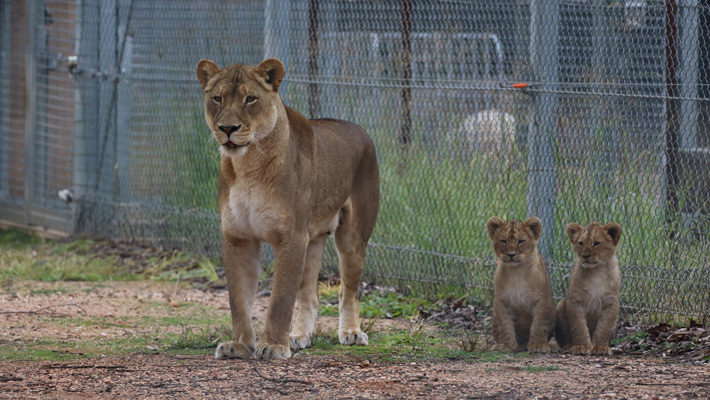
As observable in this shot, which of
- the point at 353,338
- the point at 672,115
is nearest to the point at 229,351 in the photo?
the point at 353,338

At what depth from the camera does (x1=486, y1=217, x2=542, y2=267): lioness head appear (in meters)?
5.82

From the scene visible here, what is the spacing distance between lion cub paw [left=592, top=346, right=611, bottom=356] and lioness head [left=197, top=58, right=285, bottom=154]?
2.18 metres

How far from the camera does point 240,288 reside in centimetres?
549

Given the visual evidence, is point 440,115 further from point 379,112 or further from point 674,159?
point 674,159

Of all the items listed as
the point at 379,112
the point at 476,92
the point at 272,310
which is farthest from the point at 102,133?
the point at 272,310

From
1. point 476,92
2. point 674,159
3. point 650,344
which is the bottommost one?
point 650,344

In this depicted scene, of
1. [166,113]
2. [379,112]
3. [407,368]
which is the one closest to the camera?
[407,368]

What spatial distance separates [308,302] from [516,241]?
1287 mm

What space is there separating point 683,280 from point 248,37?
4.59m

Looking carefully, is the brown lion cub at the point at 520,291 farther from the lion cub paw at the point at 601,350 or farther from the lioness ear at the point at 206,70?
the lioness ear at the point at 206,70

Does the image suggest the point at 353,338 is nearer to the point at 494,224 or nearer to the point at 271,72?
the point at 494,224

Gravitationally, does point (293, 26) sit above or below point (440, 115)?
above

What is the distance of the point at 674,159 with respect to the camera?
21.1ft

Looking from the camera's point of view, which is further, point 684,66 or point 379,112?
point 379,112
